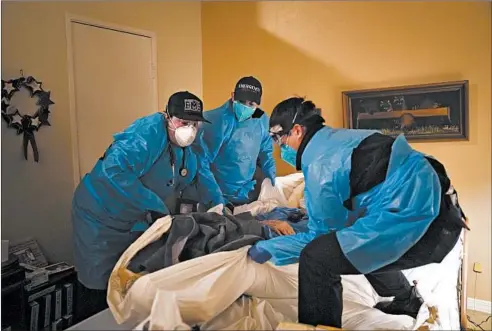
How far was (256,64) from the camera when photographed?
1106mm

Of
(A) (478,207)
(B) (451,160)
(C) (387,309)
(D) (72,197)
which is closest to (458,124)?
(B) (451,160)

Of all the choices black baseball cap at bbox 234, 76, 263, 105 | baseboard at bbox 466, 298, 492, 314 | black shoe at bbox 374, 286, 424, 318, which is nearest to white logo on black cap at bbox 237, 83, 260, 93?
black baseball cap at bbox 234, 76, 263, 105

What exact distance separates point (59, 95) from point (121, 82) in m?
0.16

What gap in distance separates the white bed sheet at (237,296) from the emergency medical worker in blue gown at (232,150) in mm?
201

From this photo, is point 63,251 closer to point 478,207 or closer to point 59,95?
point 59,95

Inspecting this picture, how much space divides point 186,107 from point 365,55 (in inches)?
19.0

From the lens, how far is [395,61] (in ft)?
3.37

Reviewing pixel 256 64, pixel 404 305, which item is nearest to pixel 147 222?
pixel 256 64

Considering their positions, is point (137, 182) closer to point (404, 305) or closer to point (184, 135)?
point (184, 135)

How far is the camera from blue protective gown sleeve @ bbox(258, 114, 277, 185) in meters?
0.99

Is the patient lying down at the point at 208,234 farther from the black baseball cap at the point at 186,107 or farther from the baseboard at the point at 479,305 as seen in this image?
the baseboard at the point at 479,305

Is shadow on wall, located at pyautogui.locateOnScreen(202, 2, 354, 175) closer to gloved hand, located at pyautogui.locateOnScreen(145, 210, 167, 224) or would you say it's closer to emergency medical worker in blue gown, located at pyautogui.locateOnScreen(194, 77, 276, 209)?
emergency medical worker in blue gown, located at pyautogui.locateOnScreen(194, 77, 276, 209)

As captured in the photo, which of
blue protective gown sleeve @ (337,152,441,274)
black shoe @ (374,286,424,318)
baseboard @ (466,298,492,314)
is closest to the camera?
blue protective gown sleeve @ (337,152,441,274)

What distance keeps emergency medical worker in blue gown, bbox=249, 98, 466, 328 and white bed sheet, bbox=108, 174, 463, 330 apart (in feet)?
0.08
